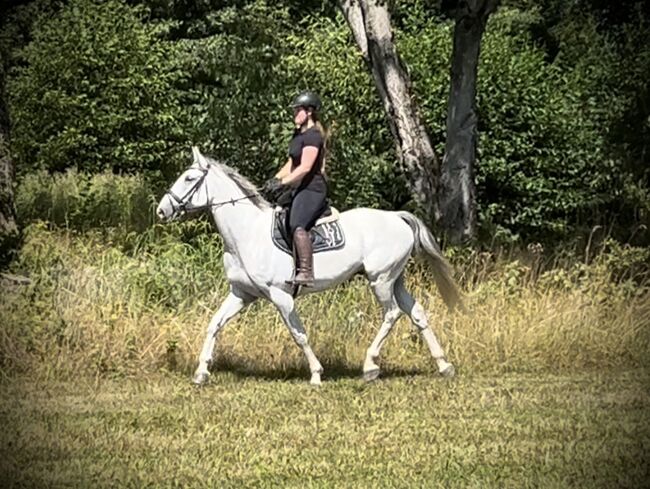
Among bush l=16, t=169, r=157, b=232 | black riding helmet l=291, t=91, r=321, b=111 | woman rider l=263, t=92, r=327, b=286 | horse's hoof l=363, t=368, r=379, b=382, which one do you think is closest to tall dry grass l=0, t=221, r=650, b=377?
horse's hoof l=363, t=368, r=379, b=382

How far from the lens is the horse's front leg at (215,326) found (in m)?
9.92

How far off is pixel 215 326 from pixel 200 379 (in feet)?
1.45

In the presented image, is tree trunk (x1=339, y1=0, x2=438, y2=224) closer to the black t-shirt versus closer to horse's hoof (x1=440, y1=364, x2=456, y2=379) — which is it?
horse's hoof (x1=440, y1=364, x2=456, y2=379)

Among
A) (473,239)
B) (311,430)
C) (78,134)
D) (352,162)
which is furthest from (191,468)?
(78,134)

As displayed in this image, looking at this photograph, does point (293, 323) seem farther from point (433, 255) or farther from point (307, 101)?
point (307, 101)

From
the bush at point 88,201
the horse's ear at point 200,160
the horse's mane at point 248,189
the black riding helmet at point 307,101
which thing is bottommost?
the bush at point 88,201

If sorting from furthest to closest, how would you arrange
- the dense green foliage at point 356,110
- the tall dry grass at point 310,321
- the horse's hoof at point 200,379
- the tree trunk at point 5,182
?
the dense green foliage at point 356,110 < the tree trunk at point 5,182 < the tall dry grass at point 310,321 < the horse's hoof at point 200,379

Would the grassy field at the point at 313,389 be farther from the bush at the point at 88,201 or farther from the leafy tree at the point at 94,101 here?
the leafy tree at the point at 94,101

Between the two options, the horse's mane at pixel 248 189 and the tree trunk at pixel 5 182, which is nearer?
the horse's mane at pixel 248 189

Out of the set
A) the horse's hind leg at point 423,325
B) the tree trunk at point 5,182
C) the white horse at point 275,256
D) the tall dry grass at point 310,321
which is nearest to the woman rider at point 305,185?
the white horse at point 275,256

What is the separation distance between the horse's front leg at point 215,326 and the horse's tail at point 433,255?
1.45 metres

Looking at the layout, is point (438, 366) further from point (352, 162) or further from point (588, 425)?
point (352, 162)

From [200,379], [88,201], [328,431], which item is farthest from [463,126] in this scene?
[328,431]

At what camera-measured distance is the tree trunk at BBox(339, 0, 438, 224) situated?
1471 cm
